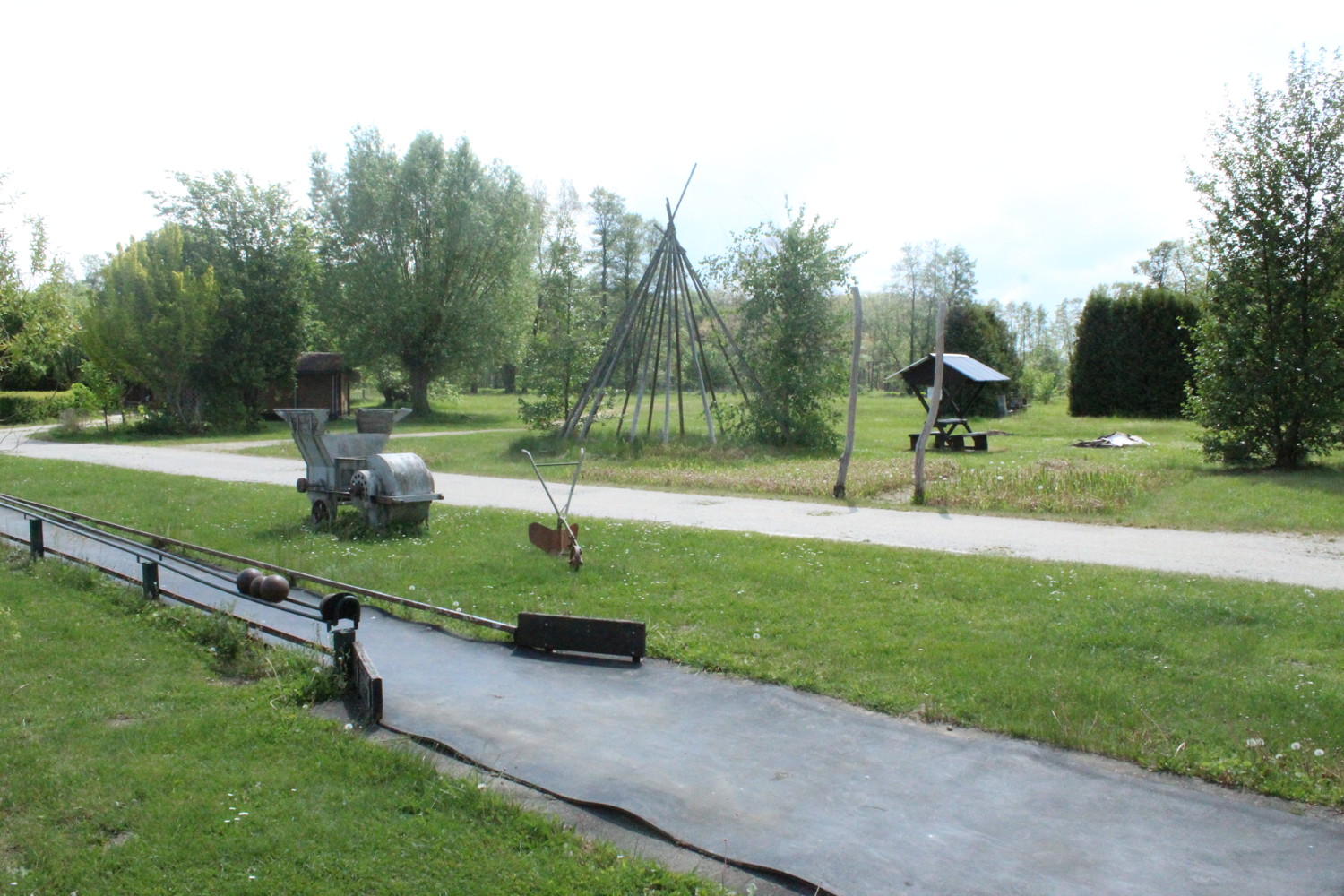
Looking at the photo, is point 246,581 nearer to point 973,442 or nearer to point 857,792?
point 857,792

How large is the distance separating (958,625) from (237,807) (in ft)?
15.7

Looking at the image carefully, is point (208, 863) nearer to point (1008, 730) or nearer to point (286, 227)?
point (1008, 730)

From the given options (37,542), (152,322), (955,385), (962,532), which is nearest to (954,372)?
(955,385)

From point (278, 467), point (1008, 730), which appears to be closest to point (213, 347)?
point (278, 467)

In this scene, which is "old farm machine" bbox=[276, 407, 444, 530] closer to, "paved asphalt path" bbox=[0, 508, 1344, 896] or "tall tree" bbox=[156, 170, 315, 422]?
"paved asphalt path" bbox=[0, 508, 1344, 896]

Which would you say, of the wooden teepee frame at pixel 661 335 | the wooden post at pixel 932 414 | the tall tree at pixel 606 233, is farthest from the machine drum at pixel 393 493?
the tall tree at pixel 606 233

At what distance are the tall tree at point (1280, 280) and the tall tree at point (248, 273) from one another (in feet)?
88.2

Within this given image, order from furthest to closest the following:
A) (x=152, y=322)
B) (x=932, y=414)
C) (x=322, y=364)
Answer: (x=322, y=364)
(x=152, y=322)
(x=932, y=414)

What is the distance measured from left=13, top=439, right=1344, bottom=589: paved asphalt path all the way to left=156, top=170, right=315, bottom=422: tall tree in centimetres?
1619

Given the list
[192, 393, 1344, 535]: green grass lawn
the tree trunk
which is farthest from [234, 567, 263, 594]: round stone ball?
the tree trunk

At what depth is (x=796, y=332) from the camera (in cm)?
2167

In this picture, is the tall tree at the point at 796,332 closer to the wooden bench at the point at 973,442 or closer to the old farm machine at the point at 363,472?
the wooden bench at the point at 973,442

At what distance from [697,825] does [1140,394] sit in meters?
30.5

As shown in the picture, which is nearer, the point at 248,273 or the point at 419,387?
the point at 248,273
